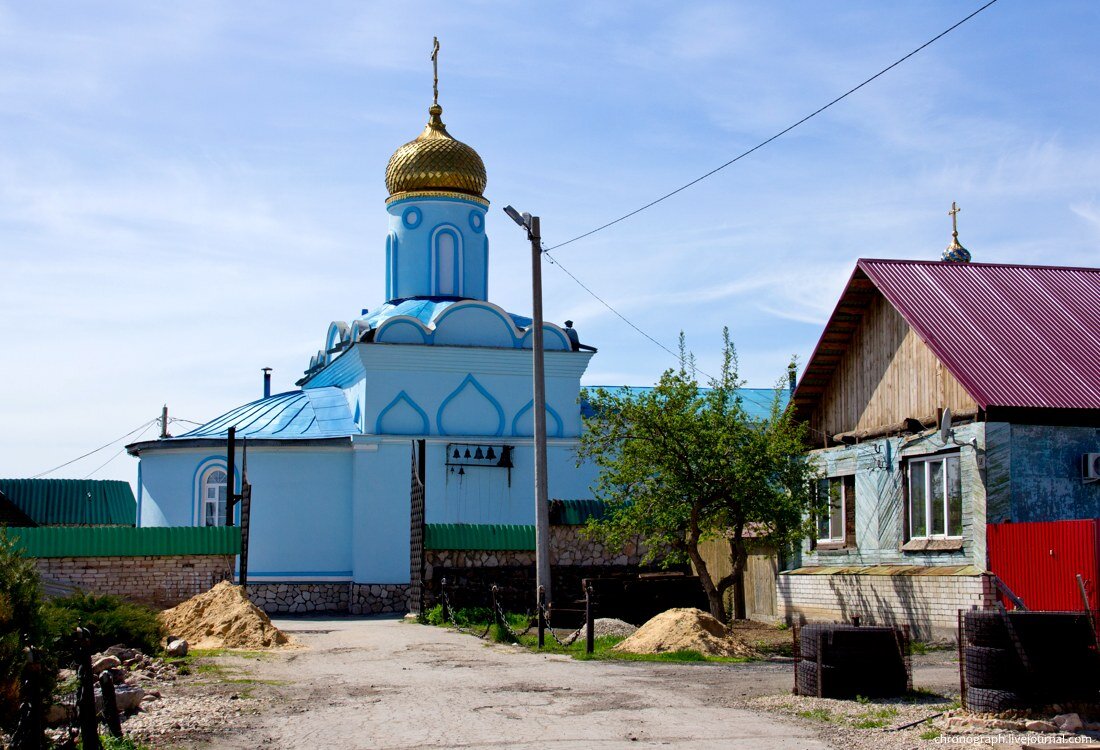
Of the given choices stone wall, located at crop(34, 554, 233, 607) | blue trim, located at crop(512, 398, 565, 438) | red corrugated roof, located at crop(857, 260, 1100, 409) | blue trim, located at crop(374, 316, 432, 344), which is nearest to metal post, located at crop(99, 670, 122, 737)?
red corrugated roof, located at crop(857, 260, 1100, 409)

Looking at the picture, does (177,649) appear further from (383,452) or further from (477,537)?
(383,452)

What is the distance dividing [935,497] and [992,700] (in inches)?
298

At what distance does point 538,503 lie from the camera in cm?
1773

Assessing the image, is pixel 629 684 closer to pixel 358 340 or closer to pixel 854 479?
pixel 854 479

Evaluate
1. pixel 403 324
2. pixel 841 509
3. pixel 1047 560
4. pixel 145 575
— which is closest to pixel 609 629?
pixel 841 509

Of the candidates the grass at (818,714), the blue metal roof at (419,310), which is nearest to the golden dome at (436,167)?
the blue metal roof at (419,310)

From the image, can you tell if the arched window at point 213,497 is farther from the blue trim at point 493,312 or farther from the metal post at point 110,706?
the metal post at point 110,706

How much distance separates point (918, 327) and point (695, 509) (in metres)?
4.25

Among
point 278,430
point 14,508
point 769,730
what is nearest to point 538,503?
point 769,730

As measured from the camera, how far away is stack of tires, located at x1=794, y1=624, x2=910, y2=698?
10.3 meters

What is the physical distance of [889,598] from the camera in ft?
55.2

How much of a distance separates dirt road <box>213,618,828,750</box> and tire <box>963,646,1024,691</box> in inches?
53.6

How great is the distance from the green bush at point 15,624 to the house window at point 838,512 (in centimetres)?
1264

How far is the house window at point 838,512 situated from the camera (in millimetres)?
18422
